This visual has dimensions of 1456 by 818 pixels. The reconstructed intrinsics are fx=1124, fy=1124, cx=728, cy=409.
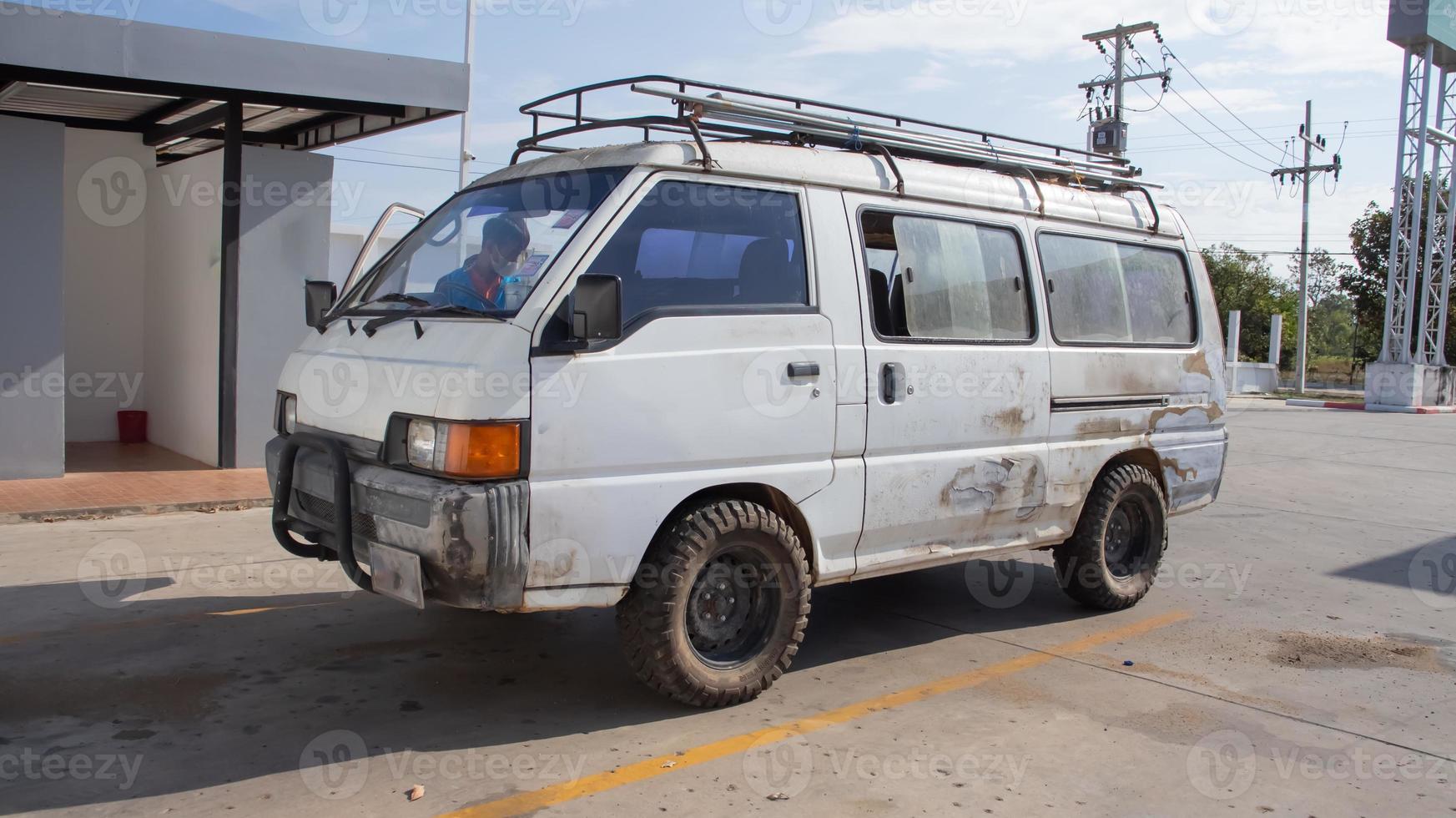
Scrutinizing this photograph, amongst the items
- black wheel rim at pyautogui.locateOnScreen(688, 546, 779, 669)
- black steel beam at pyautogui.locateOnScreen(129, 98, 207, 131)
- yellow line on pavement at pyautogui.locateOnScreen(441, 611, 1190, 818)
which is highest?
black steel beam at pyautogui.locateOnScreen(129, 98, 207, 131)

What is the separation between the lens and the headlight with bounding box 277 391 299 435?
502 centimetres

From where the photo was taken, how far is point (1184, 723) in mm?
4652

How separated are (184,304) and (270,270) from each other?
5.09ft

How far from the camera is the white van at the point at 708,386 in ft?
13.3

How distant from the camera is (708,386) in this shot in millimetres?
4414

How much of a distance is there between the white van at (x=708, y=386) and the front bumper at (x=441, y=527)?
0.01 m

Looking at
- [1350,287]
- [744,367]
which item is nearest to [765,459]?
[744,367]

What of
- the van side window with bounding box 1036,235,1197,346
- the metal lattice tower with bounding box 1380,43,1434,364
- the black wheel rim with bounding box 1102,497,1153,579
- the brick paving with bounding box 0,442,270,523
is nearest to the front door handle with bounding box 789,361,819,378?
the van side window with bounding box 1036,235,1197,346

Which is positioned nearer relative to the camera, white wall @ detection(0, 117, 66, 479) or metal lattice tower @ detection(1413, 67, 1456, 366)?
white wall @ detection(0, 117, 66, 479)

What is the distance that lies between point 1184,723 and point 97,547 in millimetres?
6562

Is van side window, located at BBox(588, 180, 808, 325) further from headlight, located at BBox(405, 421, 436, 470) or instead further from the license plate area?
the license plate area

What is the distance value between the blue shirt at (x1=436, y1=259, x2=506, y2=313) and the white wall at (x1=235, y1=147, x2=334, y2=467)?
246 inches

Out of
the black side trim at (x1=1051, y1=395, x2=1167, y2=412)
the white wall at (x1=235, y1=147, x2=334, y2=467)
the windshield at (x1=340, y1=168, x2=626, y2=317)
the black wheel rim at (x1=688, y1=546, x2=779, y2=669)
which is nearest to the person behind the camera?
the windshield at (x1=340, y1=168, x2=626, y2=317)

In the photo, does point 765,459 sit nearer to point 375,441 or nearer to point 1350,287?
point 375,441
